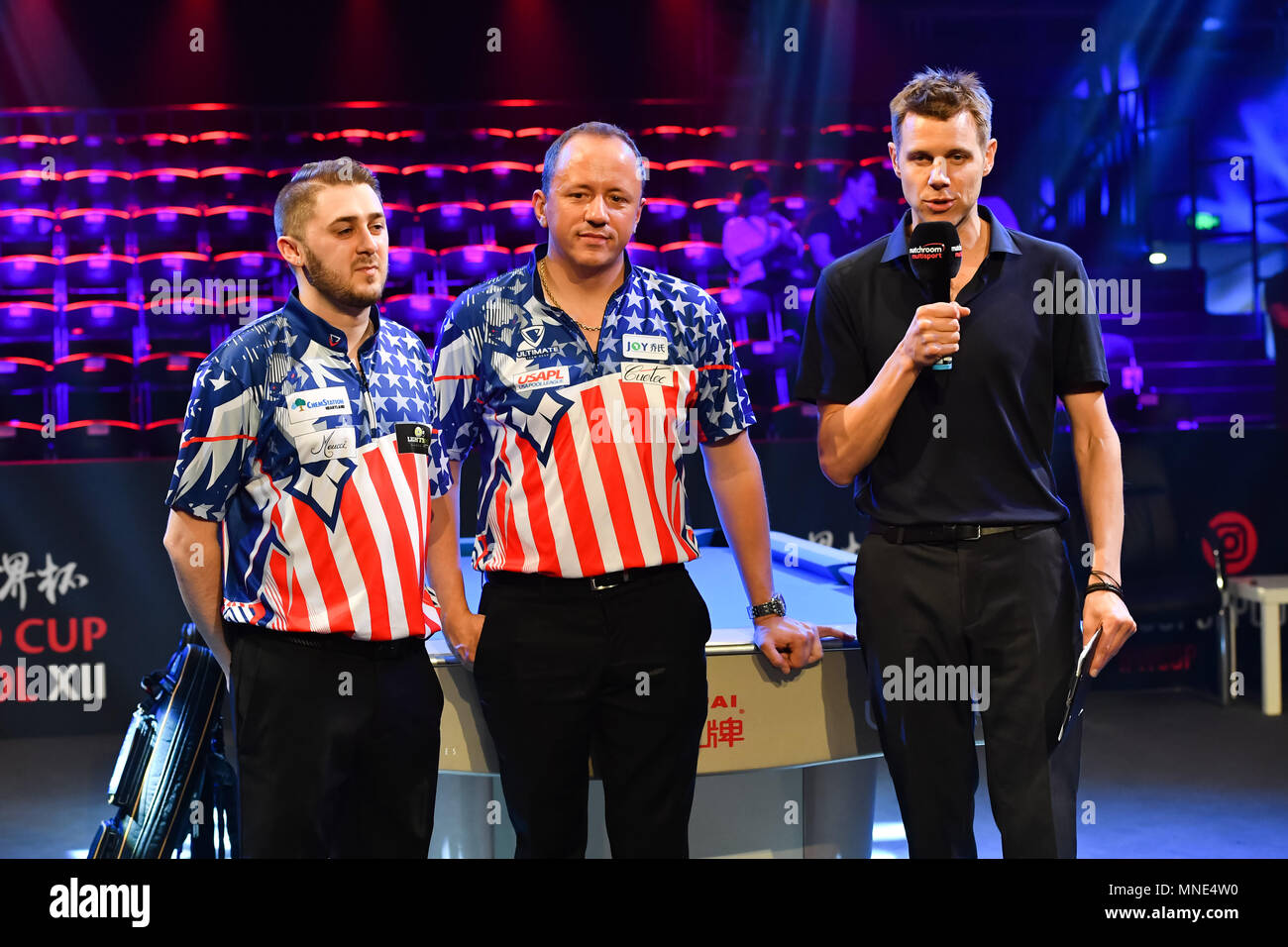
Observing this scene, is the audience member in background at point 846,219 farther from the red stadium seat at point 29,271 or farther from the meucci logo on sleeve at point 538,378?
the meucci logo on sleeve at point 538,378

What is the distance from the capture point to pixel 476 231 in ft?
20.7

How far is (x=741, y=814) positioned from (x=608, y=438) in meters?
0.96

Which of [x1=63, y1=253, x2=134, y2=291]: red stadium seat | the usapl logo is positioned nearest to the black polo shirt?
the usapl logo

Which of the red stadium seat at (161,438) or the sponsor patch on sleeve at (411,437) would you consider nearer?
the sponsor patch on sleeve at (411,437)

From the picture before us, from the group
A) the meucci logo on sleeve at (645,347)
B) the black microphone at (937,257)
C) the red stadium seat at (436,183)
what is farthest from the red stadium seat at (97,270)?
the black microphone at (937,257)

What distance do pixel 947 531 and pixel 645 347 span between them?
602mm

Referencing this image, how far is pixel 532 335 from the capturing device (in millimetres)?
1988

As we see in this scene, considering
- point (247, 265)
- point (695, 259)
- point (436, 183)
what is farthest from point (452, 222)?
point (695, 259)

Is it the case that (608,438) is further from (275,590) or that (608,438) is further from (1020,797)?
(1020,797)

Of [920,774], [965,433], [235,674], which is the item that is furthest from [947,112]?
[235,674]

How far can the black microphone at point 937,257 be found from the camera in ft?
6.00

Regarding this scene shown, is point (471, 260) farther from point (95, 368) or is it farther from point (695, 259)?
point (95, 368)

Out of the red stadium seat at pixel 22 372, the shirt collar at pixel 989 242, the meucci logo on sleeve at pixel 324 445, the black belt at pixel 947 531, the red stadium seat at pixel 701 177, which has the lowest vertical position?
the black belt at pixel 947 531

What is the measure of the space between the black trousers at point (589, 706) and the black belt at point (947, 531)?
390 mm
